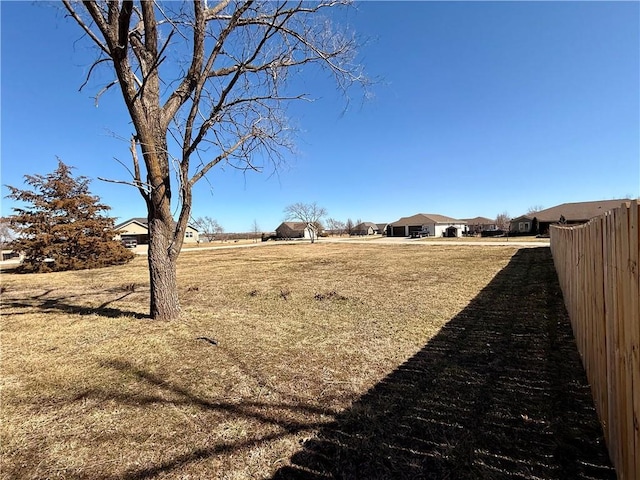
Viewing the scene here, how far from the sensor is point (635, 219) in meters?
1.38

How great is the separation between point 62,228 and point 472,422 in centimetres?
2134

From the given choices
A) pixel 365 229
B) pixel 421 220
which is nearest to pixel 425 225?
pixel 421 220

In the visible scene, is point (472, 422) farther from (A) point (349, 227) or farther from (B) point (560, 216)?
(A) point (349, 227)

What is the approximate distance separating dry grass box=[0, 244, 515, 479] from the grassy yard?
1 cm

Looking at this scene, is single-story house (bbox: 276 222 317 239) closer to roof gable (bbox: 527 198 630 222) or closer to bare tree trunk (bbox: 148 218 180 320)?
roof gable (bbox: 527 198 630 222)

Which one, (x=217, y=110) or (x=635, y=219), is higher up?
(x=217, y=110)

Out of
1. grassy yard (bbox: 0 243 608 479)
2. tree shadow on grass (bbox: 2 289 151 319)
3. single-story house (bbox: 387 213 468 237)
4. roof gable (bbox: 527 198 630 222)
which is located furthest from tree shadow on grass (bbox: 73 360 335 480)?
single-story house (bbox: 387 213 468 237)

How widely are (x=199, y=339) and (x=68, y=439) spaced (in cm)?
218

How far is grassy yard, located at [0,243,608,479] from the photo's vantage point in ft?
7.27

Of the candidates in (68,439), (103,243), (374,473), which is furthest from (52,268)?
(374,473)

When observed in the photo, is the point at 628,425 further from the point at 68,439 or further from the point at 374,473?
the point at 68,439

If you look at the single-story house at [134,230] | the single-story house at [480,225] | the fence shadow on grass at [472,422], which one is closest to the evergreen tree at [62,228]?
the fence shadow on grass at [472,422]

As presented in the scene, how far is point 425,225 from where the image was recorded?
55562 millimetres

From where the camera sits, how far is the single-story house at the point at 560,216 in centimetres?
3669
